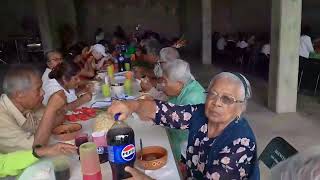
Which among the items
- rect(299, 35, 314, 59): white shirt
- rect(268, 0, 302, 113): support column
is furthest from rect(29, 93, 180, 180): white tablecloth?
rect(299, 35, 314, 59): white shirt

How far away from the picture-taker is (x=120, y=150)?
1330 millimetres

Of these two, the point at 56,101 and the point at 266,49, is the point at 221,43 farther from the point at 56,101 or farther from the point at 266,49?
the point at 56,101

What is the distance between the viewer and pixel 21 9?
12414 mm

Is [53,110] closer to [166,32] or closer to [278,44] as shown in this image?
[278,44]

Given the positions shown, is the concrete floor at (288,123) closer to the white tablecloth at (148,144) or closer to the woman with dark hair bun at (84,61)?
the white tablecloth at (148,144)

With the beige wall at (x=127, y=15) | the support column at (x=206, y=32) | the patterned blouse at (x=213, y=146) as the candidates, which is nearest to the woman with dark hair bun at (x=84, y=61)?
the patterned blouse at (x=213, y=146)

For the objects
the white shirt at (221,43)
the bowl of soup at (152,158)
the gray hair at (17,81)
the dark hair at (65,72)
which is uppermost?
the gray hair at (17,81)

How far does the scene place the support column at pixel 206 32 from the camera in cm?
985

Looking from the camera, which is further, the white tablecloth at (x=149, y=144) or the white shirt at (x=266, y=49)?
the white shirt at (x=266, y=49)

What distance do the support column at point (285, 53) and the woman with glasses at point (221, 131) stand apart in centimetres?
346

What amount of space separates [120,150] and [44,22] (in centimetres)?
966

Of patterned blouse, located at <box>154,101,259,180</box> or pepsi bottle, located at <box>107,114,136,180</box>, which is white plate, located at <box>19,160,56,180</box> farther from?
patterned blouse, located at <box>154,101,259,180</box>

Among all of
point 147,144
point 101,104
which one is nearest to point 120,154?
point 147,144

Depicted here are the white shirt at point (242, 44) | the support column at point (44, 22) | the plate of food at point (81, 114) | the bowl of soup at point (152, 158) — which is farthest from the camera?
the support column at point (44, 22)
